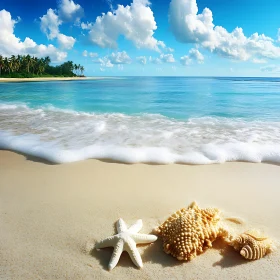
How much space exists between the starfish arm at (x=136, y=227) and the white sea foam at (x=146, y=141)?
2.44 metres

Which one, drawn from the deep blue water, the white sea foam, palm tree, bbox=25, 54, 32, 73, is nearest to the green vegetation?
palm tree, bbox=25, 54, 32, 73

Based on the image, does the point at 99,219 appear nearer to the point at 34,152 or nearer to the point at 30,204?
the point at 30,204

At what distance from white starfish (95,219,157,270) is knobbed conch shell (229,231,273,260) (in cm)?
95

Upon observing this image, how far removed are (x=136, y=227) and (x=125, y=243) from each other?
0.37m

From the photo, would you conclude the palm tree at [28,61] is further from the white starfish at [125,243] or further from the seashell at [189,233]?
the seashell at [189,233]

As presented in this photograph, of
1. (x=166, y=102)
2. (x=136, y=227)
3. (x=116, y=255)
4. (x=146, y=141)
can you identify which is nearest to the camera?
(x=116, y=255)

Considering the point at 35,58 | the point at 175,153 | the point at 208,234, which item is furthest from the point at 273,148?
the point at 35,58

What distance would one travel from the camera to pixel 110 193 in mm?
4125

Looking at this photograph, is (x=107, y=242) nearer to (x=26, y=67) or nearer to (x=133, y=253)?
(x=133, y=253)

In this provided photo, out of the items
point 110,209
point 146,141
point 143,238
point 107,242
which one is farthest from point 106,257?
point 146,141

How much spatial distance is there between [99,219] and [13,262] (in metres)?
1.13

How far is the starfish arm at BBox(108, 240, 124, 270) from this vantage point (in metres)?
2.54

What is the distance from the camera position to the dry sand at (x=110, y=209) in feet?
8.46

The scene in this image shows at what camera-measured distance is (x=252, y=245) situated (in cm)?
264
